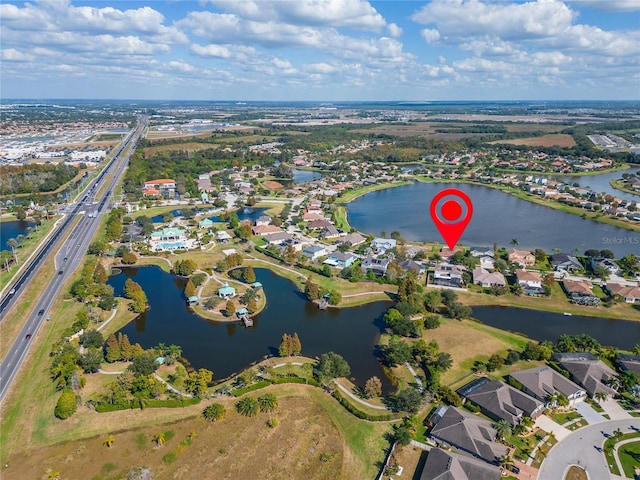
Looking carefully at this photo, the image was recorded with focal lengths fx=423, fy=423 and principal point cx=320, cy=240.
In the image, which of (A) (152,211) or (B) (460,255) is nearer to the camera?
(B) (460,255)

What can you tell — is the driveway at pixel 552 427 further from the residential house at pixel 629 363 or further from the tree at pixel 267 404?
the tree at pixel 267 404

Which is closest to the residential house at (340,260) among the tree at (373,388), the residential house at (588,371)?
the tree at (373,388)

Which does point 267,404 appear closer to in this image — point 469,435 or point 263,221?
point 469,435

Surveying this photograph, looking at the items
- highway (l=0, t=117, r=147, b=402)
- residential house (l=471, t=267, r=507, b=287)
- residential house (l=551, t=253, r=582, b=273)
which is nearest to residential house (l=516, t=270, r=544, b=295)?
residential house (l=471, t=267, r=507, b=287)

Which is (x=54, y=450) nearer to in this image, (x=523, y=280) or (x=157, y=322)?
(x=157, y=322)

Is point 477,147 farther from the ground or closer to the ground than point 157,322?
farther from the ground

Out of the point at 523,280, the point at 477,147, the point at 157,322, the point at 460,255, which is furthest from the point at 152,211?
the point at 477,147

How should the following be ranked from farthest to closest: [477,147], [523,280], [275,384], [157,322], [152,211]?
[477,147], [152,211], [523,280], [157,322], [275,384]
